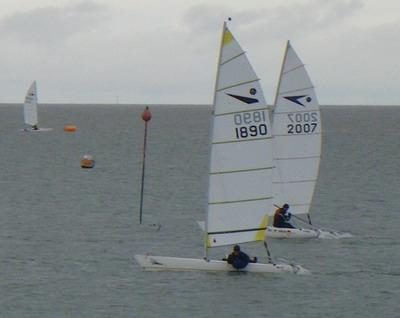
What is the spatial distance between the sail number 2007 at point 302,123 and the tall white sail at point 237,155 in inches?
463

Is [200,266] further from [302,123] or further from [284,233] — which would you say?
[302,123]

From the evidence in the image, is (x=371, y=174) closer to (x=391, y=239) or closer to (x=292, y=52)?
(x=391, y=239)

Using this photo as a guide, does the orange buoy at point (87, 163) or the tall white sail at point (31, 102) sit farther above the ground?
the tall white sail at point (31, 102)

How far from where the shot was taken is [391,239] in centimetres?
6356

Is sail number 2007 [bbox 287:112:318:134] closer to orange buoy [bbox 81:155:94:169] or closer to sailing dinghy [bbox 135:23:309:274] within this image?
sailing dinghy [bbox 135:23:309:274]

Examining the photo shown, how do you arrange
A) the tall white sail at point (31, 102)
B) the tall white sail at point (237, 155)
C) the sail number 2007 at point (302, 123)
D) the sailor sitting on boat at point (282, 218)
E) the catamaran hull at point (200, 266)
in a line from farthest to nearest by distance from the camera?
the tall white sail at point (31, 102) → the sailor sitting on boat at point (282, 218) → the sail number 2007 at point (302, 123) → the catamaran hull at point (200, 266) → the tall white sail at point (237, 155)

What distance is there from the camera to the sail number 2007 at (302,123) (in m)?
58.5

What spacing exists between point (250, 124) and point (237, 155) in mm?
1470

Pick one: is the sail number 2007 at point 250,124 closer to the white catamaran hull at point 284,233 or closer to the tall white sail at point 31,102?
the white catamaran hull at point 284,233

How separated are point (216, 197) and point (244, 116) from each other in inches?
156

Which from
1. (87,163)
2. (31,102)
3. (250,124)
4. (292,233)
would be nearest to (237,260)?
(250,124)

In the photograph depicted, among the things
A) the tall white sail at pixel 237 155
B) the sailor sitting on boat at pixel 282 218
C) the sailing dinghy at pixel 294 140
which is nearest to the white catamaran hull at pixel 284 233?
the sailing dinghy at pixel 294 140

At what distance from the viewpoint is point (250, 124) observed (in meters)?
45.6

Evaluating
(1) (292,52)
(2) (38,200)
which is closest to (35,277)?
(1) (292,52)
